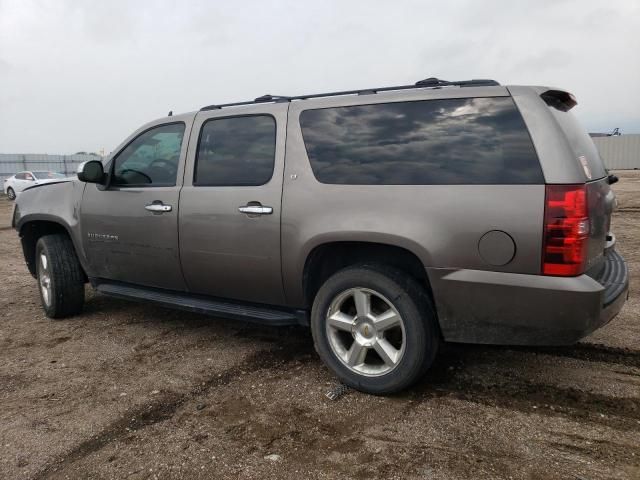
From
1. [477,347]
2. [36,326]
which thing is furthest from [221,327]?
[477,347]

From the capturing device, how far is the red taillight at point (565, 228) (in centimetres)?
259

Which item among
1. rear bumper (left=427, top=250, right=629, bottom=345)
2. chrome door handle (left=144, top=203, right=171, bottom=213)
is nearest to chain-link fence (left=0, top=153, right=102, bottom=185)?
chrome door handle (left=144, top=203, right=171, bottom=213)

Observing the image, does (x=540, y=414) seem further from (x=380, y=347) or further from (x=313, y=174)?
(x=313, y=174)

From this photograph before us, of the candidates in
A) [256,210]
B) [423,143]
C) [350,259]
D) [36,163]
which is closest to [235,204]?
[256,210]

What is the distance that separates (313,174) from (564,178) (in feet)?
4.80

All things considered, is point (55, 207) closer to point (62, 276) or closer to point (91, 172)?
point (62, 276)

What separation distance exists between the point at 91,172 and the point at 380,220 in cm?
262

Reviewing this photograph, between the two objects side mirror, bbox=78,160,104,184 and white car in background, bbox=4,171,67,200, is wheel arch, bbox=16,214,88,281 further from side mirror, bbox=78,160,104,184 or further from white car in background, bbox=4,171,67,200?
white car in background, bbox=4,171,67,200

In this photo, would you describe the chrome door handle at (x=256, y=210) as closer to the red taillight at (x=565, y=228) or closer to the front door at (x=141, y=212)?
the front door at (x=141, y=212)

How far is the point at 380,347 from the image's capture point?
3.16 m

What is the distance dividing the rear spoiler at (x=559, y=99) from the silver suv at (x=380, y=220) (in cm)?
2

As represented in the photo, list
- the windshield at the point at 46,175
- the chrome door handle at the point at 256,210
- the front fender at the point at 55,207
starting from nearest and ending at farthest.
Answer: the chrome door handle at the point at 256,210
the front fender at the point at 55,207
the windshield at the point at 46,175

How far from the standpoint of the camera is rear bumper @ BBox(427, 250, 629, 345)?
8.61 feet

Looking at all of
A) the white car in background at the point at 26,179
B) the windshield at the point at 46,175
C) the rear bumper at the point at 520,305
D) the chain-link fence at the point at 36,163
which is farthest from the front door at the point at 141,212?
the chain-link fence at the point at 36,163
